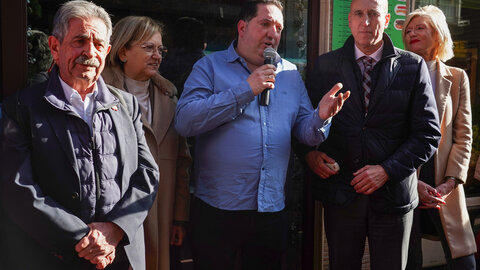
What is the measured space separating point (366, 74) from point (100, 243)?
1.85 meters

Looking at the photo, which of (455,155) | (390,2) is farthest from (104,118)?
(390,2)

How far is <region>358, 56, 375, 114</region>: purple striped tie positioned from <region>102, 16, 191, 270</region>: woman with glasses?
117 cm

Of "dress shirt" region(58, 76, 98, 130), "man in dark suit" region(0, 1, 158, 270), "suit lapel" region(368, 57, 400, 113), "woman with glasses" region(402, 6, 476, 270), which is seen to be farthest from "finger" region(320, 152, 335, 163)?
"dress shirt" region(58, 76, 98, 130)

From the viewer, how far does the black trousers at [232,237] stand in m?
2.79

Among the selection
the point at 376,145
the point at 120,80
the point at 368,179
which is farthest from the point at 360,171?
the point at 120,80

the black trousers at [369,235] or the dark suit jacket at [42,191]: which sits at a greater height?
the dark suit jacket at [42,191]

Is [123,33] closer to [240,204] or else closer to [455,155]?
[240,204]

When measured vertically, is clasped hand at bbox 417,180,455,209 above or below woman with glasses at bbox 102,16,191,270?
below

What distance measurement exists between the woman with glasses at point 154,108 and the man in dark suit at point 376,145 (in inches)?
36.2

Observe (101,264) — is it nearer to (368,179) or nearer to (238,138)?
(238,138)

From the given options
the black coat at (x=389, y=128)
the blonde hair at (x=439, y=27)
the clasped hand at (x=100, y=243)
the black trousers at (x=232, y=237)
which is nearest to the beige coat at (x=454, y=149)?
the blonde hair at (x=439, y=27)

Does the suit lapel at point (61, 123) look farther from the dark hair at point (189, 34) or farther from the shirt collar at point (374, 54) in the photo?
the shirt collar at point (374, 54)

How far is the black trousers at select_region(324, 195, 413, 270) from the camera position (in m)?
2.96

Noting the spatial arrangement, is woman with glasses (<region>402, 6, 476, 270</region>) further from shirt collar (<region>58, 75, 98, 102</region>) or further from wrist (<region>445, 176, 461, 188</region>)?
shirt collar (<region>58, 75, 98, 102</region>)
